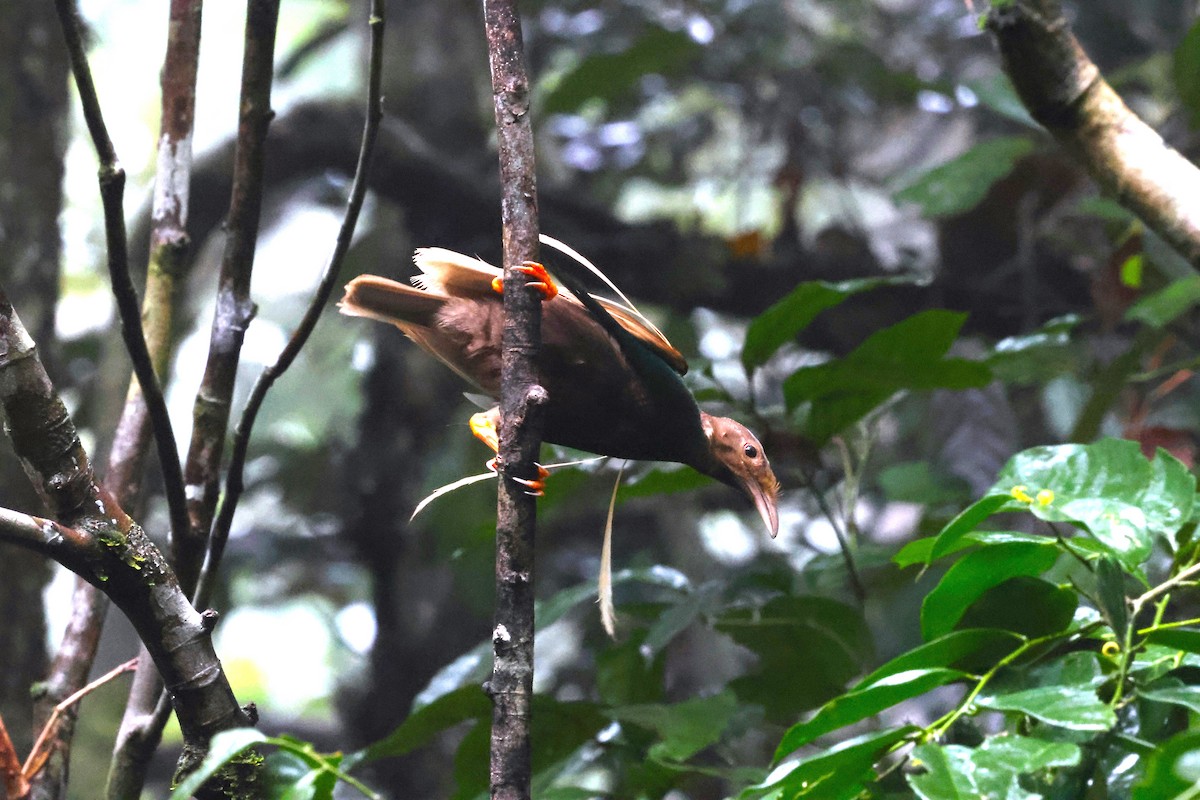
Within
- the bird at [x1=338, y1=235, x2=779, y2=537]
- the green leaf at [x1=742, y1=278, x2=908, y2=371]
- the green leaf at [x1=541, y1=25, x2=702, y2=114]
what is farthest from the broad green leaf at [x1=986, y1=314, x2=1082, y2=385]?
the green leaf at [x1=541, y1=25, x2=702, y2=114]

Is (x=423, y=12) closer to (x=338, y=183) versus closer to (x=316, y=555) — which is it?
(x=338, y=183)

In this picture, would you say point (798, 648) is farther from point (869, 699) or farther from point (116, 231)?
point (116, 231)

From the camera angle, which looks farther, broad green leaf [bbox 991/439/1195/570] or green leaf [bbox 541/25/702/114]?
green leaf [bbox 541/25/702/114]

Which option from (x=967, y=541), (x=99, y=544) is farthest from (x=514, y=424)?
(x=967, y=541)

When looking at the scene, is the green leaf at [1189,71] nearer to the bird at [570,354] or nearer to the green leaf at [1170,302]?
the green leaf at [1170,302]

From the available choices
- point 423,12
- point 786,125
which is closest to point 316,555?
point 423,12

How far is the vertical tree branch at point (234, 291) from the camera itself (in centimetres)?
176

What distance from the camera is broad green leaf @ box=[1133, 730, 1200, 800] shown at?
787 mm

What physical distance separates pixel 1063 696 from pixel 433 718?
1.14 m

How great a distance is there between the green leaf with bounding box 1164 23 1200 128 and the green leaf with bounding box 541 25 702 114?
178 cm

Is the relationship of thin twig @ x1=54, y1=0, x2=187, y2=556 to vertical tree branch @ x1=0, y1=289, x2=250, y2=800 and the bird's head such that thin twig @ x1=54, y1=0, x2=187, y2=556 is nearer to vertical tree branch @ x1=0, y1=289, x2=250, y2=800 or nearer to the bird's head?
vertical tree branch @ x1=0, y1=289, x2=250, y2=800

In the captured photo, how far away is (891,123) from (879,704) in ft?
22.2

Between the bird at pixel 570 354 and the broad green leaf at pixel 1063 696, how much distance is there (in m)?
0.76

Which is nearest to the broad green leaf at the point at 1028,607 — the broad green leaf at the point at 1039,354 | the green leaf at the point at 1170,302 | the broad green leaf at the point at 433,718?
the broad green leaf at the point at 433,718
